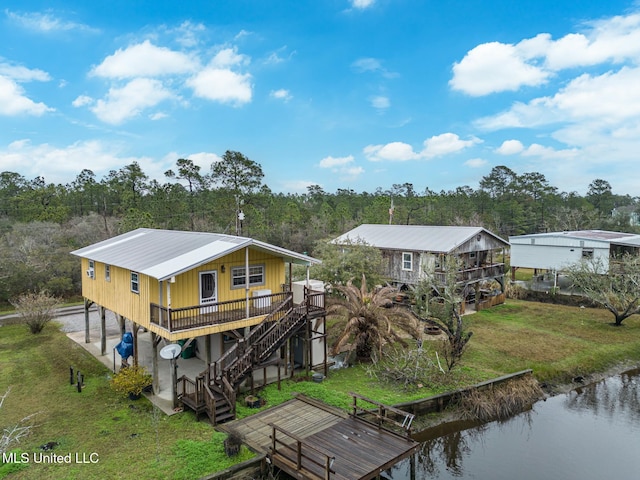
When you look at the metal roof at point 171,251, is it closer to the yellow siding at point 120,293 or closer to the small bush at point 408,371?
the yellow siding at point 120,293

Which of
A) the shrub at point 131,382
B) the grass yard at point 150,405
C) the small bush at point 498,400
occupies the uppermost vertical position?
the shrub at point 131,382

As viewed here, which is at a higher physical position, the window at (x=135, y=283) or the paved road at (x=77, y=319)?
the window at (x=135, y=283)

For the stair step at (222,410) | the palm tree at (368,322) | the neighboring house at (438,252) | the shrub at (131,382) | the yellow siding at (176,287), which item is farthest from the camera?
the neighboring house at (438,252)

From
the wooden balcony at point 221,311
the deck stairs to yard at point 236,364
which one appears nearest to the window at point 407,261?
the wooden balcony at point 221,311

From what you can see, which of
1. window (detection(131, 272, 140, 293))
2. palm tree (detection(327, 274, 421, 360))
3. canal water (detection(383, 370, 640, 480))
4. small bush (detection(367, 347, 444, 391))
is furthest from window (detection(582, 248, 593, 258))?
window (detection(131, 272, 140, 293))

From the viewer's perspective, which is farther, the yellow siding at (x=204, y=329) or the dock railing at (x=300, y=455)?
the yellow siding at (x=204, y=329)

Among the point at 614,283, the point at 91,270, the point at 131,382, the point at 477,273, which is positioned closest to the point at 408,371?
the point at 131,382

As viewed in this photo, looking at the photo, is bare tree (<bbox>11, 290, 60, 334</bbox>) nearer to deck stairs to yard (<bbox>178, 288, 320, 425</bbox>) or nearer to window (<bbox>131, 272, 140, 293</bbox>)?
window (<bbox>131, 272, 140, 293</bbox>)
